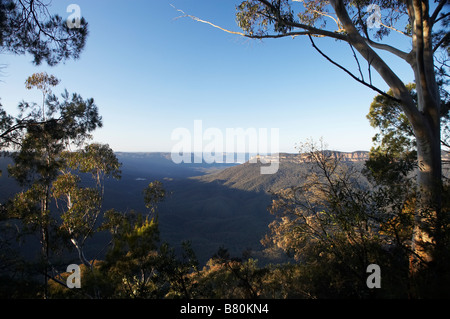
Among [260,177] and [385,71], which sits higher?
[385,71]

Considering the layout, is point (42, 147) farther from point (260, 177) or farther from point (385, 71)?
point (260, 177)

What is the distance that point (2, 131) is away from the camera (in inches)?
177

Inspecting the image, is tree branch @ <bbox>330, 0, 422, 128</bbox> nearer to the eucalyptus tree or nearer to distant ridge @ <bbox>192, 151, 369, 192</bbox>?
the eucalyptus tree

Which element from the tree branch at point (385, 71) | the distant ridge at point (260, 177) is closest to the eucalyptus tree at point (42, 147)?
the tree branch at point (385, 71)

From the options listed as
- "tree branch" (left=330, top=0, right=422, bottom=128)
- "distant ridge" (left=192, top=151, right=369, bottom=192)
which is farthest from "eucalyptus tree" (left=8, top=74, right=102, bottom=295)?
"distant ridge" (left=192, top=151, right=369, bottom=192)

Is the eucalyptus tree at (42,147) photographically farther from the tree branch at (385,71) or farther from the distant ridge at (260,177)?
the distant ridge at (260,177)

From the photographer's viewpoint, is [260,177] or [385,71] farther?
[260,177]

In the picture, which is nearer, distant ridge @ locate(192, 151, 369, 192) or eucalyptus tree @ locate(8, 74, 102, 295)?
eucalyptus tree @ locate(8, 74, 102, 295)

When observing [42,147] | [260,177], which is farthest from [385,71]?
[260,177]

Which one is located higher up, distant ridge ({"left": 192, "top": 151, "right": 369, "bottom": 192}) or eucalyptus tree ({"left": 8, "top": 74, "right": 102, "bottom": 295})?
eucalyptus tree ({"left": 8, "top": 74, "right": 102, "bottom": 295})

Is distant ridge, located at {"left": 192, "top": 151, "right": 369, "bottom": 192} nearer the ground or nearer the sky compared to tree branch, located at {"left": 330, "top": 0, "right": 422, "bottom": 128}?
nearer the ground

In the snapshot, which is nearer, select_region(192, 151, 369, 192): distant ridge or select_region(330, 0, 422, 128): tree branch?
select_region(330, 0, 422, 128): tree branch

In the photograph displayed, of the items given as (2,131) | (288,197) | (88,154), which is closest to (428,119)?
(288,197)
